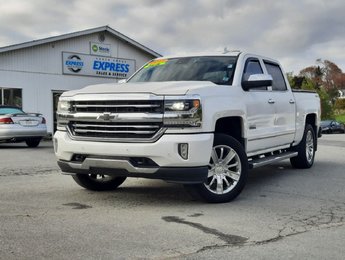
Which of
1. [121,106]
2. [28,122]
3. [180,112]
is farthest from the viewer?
[28,122]

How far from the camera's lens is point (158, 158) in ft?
18.4

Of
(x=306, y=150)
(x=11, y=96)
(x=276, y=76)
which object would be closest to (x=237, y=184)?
(x=276, y=76)

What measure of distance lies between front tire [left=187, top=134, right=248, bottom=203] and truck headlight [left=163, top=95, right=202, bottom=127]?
59 centimetres

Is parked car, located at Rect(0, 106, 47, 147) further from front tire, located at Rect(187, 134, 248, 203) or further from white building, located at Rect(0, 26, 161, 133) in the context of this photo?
front tire, located at Rect(187, 134, 248, 203)

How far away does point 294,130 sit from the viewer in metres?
8.71

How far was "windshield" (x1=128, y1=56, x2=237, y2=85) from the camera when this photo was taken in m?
7.00

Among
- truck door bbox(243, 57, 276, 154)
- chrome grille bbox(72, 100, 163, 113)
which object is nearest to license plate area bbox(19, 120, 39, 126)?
truck door bbox(243, 57, 276, 154)

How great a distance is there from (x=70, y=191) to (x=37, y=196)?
0.57 meters

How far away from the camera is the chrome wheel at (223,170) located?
6.12m

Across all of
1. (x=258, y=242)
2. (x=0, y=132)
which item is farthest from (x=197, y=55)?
(x=0, y=132)

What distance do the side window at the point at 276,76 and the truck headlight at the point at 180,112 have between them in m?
2.95

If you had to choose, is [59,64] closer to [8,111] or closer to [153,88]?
[8,111]

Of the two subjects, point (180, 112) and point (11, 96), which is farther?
point (11, 96)

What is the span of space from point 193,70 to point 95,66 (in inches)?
688
